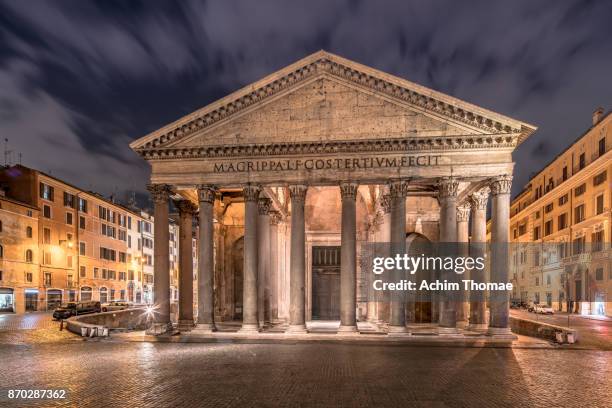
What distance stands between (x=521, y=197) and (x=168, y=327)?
62.0 metres

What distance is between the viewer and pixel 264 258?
1013 inches

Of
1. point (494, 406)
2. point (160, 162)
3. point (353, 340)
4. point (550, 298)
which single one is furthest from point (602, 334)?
point (550, 298)

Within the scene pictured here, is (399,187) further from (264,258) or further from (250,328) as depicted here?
(250,328)

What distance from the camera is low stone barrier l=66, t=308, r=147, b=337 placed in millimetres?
22844

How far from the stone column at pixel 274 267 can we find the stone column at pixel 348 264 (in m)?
6.92

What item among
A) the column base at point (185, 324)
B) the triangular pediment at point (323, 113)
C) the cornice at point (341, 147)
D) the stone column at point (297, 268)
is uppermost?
the triangular pediment at point (323, 113)

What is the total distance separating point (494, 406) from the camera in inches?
420

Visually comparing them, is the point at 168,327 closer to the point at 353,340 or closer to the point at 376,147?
the point at 353,340

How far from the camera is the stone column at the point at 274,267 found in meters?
27.9

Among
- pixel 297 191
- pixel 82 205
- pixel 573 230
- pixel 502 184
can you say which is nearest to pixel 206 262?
pixel 297 191

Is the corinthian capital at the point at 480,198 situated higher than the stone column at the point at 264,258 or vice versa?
the corinthian capital at the point at 480,198

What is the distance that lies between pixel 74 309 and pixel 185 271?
1697cm

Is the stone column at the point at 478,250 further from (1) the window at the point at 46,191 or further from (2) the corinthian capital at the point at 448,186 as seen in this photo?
(1) the window at the point at 46,191

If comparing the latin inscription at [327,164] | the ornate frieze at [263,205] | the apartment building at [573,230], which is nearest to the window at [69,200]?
the ornate frieze at [263,205]
